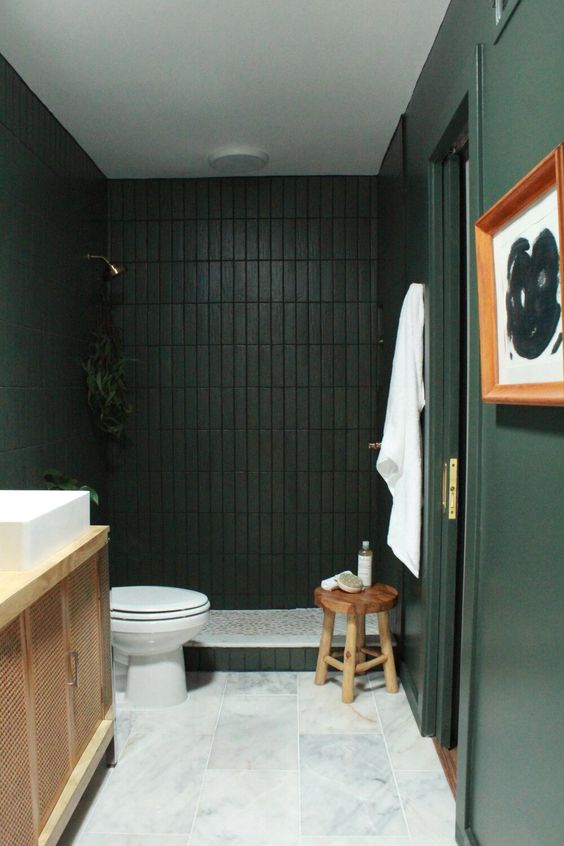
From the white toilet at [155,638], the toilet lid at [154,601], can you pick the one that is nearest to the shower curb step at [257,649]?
the white toilet at [155,638]

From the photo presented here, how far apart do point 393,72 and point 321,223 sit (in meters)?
1.19

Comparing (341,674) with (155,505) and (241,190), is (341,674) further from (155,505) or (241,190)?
(241,190)

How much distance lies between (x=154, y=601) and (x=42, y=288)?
1.41 meters

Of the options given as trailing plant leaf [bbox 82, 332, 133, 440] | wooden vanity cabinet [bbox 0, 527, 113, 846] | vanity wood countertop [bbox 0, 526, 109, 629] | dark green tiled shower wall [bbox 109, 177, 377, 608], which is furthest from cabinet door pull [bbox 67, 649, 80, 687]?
dark green tiled shower wall [bbox 109, 177, 377, 608]

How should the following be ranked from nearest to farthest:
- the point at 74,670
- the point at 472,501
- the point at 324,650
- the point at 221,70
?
the point at 472,501 → the point at 74,670 → the point at 221,70 → the point at 324,650

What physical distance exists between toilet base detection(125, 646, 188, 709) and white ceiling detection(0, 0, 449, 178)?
7.59 ft

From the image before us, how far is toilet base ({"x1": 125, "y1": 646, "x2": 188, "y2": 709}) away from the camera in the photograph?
110 inches

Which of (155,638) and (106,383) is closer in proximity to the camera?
(155,638)

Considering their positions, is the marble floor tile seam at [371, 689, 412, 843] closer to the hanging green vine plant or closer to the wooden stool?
the wooden stool

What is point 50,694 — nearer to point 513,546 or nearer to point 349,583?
point 513,546

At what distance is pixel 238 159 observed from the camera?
10.9 feet

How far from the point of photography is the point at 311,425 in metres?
3.74

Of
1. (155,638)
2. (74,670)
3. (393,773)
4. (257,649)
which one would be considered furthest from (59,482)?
(393,773)

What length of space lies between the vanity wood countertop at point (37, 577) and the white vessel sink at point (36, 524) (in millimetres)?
23
